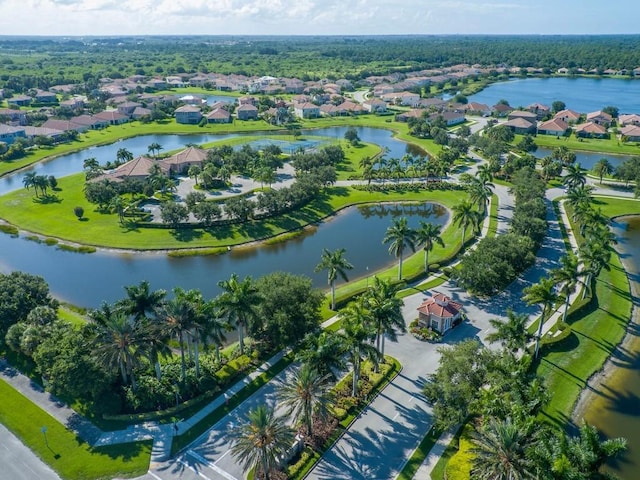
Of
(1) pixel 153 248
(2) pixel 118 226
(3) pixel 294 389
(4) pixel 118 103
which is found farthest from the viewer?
(4) pixel 118 103

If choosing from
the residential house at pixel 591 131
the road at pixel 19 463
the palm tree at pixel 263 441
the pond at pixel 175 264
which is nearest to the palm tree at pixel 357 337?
the palm tree at pixel 263 441

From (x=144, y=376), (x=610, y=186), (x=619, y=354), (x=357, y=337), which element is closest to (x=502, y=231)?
(x=619, y=354)

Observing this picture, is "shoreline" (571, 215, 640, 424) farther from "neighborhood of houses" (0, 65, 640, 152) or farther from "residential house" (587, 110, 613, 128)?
"residential house" (587, 110, 613, 128)

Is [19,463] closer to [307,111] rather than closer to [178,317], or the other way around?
[178,317]

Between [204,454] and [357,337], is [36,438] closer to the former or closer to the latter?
[204,454]

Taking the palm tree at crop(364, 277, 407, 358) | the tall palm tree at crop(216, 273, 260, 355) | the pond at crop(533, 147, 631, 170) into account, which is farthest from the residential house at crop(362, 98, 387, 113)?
the tall palm tree at crop(216, 273, 260, 355)

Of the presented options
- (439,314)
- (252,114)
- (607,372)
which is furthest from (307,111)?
(607,372)

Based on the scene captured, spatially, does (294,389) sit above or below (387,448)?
above

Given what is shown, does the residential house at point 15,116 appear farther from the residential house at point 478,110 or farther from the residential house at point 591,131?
the residential house at point 591,131
